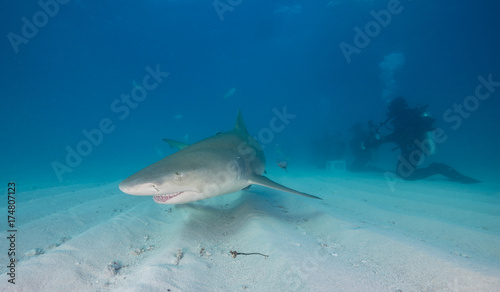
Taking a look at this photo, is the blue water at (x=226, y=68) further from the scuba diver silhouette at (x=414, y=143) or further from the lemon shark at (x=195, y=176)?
the lemon shark at (x=195, y=176)

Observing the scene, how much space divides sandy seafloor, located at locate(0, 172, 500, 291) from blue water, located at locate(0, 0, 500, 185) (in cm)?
507

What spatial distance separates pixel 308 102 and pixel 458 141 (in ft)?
265

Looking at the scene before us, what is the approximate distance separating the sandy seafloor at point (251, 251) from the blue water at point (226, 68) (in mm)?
5072

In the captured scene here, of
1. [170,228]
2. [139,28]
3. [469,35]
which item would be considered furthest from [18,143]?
[469,35]

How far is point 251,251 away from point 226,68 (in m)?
96.0

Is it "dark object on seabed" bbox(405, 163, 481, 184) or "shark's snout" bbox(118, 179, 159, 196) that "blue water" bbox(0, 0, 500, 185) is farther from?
"shark's snout" bbox(118, 179, 159, 196)

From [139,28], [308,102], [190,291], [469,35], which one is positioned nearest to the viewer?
[190,291]

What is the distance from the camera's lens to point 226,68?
9131 centimetres

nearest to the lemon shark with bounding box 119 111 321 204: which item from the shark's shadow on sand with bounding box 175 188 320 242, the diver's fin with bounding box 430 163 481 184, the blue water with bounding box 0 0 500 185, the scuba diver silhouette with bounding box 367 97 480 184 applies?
the shark's shadow on sand with bounding box 175 188 320 242

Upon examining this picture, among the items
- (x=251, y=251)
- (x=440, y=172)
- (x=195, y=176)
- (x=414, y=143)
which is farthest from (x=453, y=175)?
(x=195, y=176)

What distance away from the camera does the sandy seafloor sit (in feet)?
5.25

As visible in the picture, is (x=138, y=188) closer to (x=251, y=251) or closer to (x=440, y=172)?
(x=251, y=251)

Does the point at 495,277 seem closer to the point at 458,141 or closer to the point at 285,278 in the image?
the point at 285,278

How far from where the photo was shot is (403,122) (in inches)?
448
